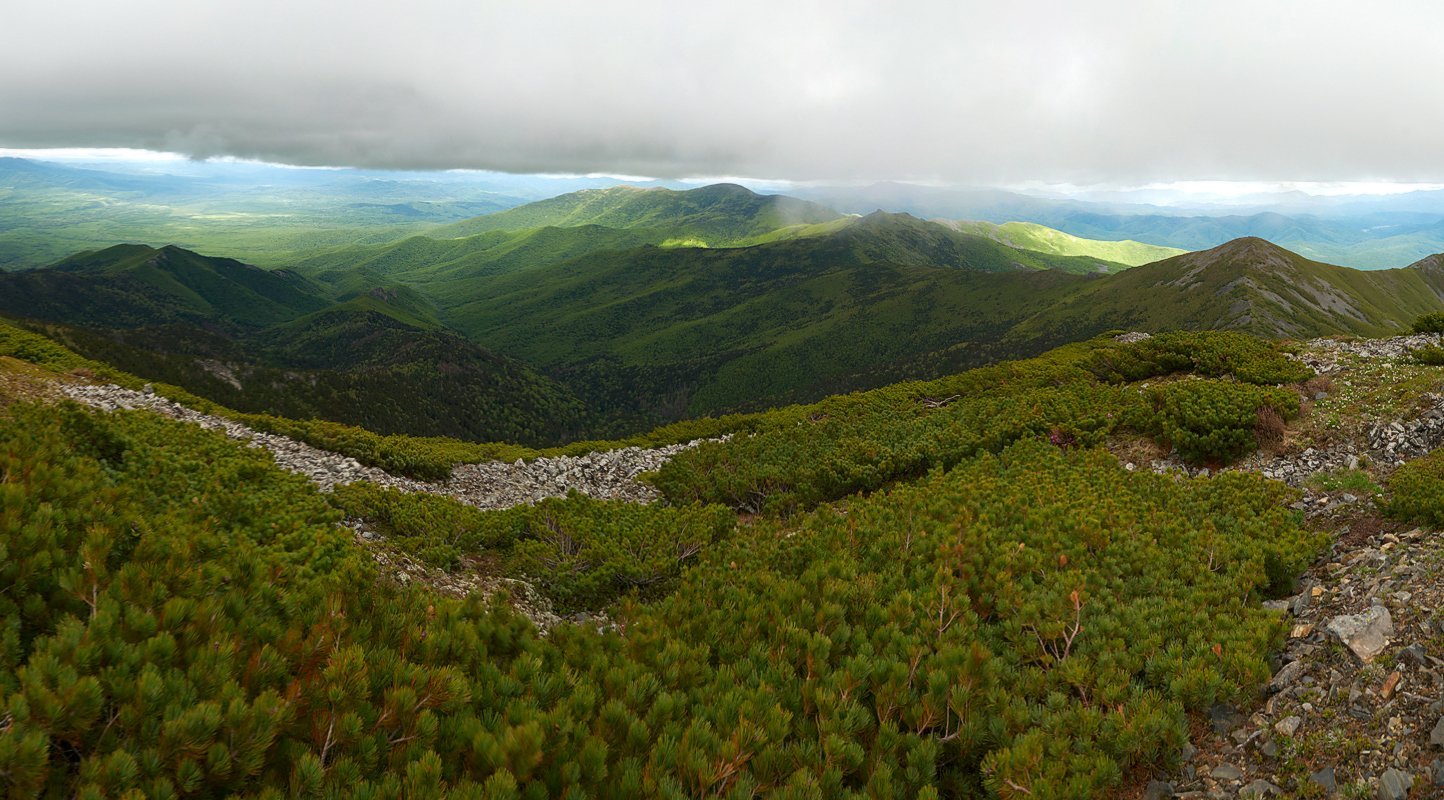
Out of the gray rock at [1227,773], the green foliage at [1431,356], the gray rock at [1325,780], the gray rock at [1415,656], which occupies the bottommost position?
the gray rock at [1227,773]

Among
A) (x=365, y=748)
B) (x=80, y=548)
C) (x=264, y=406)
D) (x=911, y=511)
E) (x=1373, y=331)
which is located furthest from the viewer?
(x=1373, y=331)

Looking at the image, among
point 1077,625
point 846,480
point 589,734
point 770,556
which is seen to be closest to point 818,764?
point 589,734

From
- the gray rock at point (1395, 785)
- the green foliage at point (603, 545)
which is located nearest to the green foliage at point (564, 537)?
the green foliage at point (603, 545)

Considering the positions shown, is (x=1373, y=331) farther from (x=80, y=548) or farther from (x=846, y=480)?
(x=80, y=548)

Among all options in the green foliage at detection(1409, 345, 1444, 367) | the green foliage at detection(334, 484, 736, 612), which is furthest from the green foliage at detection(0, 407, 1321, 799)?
the green foliage at detection(1409, 345, 1444, 367)

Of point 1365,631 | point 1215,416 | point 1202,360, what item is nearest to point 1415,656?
point 1365,631

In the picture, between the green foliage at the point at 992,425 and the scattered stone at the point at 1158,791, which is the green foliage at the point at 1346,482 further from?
the scattered stone at the point at 1158,791
